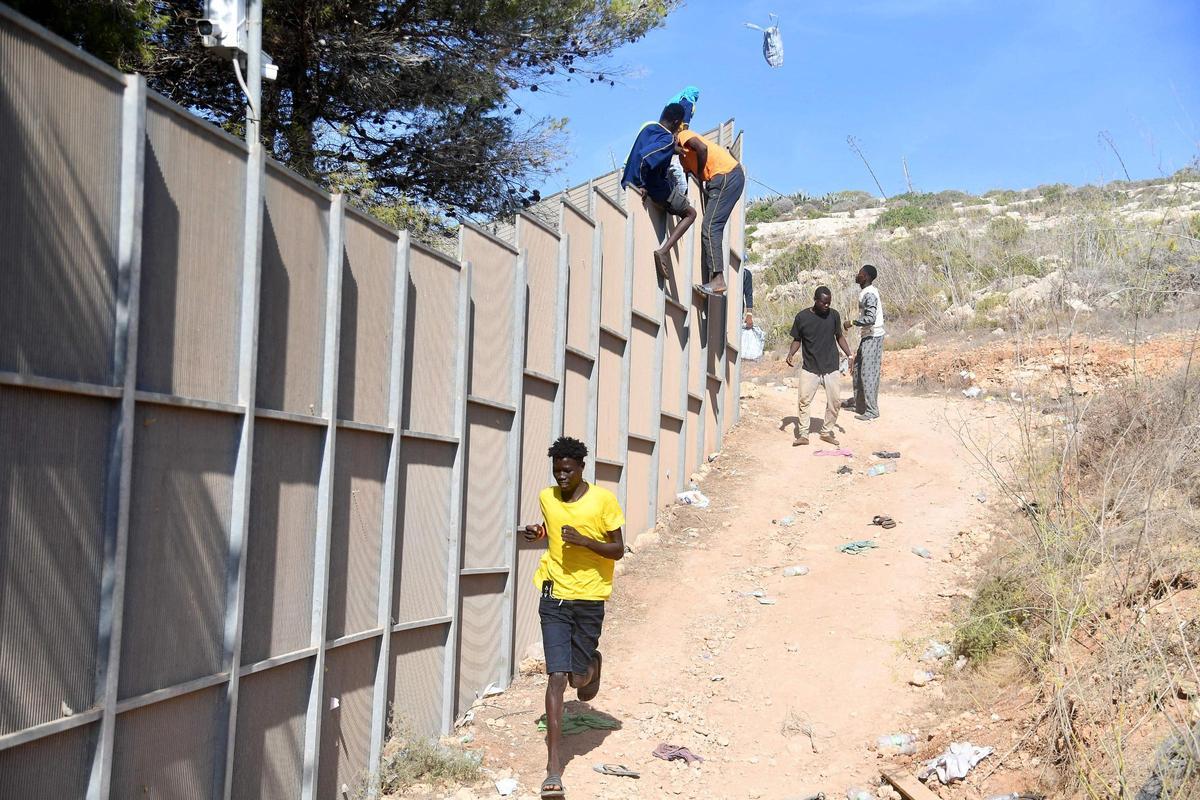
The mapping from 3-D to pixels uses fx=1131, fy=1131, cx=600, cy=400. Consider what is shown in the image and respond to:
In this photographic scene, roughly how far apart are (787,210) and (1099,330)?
34.1 meters

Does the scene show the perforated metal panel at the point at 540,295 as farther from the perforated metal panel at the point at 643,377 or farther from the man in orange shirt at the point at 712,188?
the man in orange shirt at the point at 712,188

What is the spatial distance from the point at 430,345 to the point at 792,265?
25.8 metres

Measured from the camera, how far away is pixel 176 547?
4.47 metres

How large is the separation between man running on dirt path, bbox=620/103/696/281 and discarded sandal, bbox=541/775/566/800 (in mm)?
6424

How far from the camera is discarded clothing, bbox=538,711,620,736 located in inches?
295

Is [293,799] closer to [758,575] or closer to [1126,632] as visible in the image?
[1126,632]

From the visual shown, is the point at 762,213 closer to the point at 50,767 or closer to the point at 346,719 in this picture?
the point at 346,719

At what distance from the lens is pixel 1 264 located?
356 cm


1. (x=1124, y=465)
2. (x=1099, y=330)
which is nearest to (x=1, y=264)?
(x=1124, y=465)

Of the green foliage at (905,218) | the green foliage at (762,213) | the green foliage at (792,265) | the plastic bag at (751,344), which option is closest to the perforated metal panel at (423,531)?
the plastic bag at (751,344)

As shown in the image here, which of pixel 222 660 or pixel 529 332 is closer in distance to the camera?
pixel 222 660

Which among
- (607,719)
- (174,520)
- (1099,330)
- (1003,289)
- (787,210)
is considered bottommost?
(607,719)

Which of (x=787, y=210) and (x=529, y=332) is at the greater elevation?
(x=787, y=210)

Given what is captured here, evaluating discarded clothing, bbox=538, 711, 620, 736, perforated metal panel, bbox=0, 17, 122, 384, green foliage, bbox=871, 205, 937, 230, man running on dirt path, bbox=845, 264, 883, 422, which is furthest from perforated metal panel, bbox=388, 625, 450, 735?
green foliage, bbox=871, 205, 937, 230
